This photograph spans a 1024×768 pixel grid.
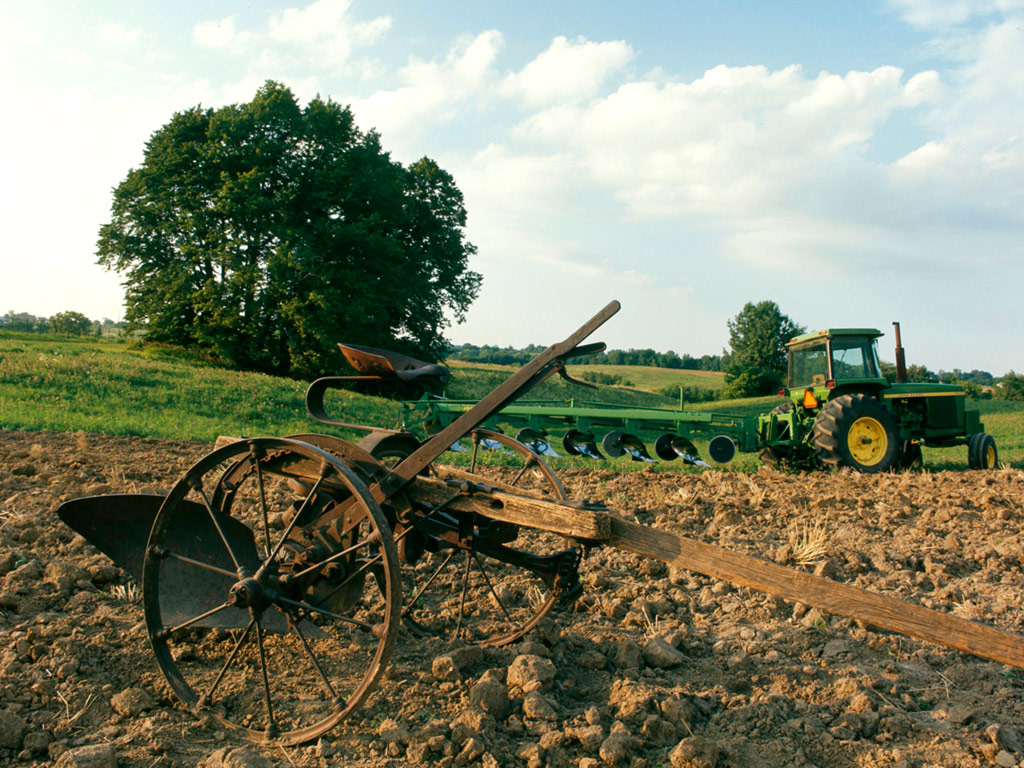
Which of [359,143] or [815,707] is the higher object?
[359,143]

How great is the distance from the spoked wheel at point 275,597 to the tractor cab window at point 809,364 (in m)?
9.54

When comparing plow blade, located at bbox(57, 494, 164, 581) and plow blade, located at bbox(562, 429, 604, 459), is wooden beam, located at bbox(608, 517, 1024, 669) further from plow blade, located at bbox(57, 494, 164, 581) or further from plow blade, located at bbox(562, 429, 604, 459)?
plow blade, located at bbox(562, 429, 604, 459)

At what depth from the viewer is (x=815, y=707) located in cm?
325

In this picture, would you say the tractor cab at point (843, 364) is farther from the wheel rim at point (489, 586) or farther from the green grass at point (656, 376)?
the green grass at point (656, 376)


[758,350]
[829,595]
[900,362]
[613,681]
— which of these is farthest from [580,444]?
[758,350]

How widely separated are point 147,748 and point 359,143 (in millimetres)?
31034

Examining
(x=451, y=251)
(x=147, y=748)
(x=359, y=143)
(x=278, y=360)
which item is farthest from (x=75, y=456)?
(x=451, y=251)

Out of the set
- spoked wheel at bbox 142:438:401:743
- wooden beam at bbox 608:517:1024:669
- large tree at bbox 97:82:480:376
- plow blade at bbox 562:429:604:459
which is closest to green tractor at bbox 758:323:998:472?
plow blade at bbox 562:429:604:459

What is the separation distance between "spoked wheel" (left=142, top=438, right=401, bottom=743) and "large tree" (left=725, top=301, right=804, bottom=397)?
4505 cm

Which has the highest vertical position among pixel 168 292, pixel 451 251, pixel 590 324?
pixel 451 251

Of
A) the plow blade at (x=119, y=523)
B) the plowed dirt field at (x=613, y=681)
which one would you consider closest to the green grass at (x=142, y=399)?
the plowed dirt field at (x=613, y=681)

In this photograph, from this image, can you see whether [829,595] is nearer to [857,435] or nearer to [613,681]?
[613,681]

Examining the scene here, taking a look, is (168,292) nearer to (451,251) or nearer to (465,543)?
(451,251)

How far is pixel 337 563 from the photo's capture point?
10.7 feet
